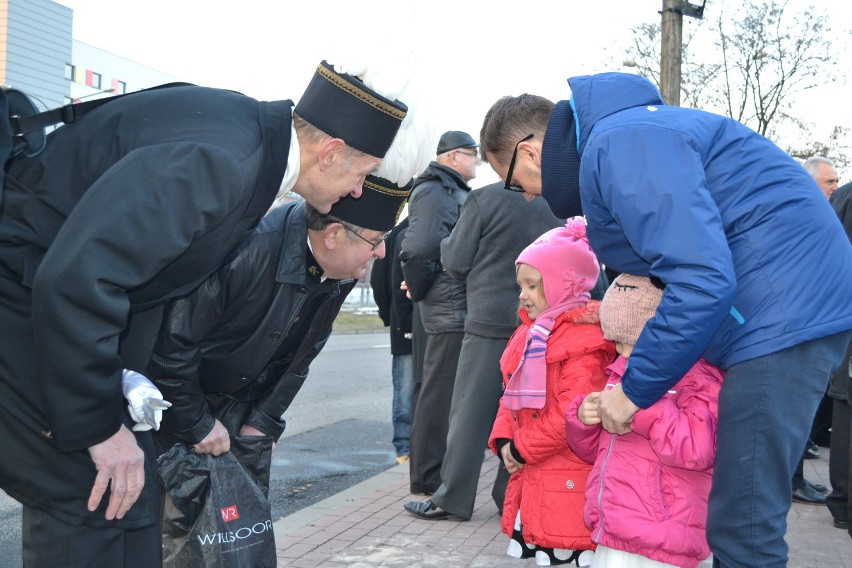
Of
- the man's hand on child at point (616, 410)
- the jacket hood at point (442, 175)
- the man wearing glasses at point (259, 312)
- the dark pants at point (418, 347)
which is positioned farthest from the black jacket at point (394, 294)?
the man's hand on child at point (616, 410)

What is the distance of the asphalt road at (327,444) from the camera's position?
5.82 m

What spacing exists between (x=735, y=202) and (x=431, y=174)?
141 inches

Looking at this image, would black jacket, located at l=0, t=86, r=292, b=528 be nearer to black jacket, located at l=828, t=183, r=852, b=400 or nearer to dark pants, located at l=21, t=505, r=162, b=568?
dark pants, located at l=21, t=505, r=162, b=568

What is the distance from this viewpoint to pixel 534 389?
3.51 meters

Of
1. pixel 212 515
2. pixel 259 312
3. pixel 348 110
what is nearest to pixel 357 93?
pixel 348 110

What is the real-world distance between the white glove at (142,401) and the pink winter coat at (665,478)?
139 cm

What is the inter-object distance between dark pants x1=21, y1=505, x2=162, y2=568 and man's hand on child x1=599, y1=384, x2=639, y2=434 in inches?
54.6

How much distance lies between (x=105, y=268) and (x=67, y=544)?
2.41 ft

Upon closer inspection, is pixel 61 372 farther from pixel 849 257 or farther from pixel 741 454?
pixel 849 257

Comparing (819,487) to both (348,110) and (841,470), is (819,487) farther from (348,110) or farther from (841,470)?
(348,110)

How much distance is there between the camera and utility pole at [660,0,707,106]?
33.4 ft

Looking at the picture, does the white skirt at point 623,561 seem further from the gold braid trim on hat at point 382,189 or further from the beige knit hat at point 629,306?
the gold braid trim on hat at point 382,189

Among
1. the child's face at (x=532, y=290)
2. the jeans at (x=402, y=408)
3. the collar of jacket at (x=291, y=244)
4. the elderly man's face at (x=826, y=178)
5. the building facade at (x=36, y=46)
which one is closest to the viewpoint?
the collar of jacket at (x=291, y=244)

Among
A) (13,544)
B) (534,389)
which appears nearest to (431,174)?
(534,389)
